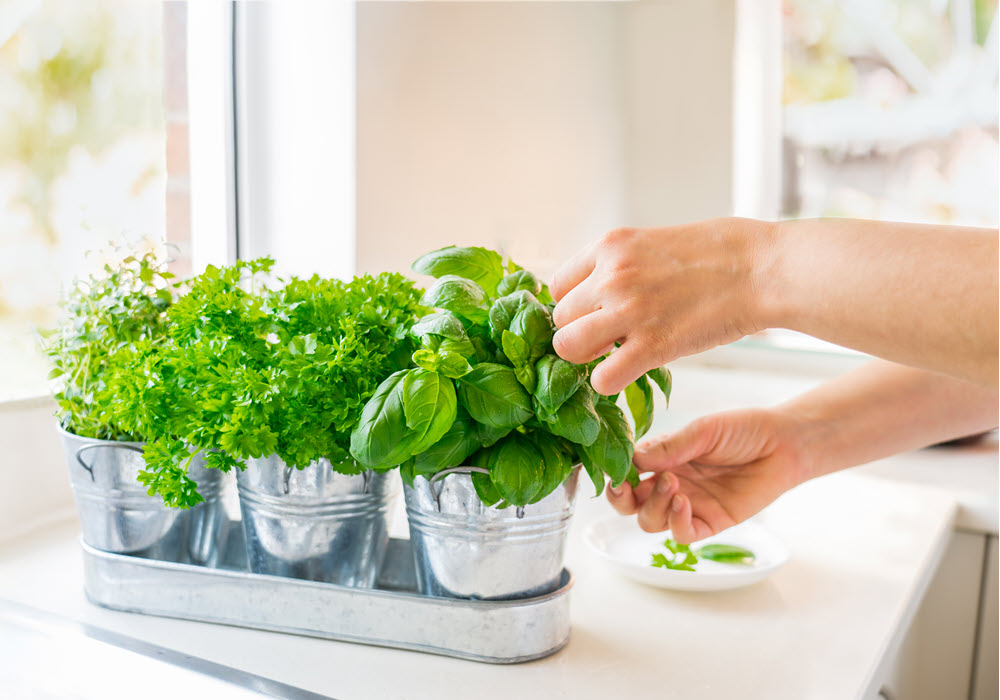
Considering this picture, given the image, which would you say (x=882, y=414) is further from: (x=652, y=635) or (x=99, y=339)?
(x=99, y=339)

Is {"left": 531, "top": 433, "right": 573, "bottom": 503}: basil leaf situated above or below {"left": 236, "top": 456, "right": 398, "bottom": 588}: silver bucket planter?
above

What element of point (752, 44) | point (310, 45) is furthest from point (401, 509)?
point (752, 44)

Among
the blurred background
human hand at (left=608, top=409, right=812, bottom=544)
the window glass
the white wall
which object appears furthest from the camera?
the window glass

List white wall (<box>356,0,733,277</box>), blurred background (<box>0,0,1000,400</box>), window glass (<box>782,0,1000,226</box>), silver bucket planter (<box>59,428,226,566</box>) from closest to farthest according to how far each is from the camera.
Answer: silver bucket planter (<box>59,428,226,566</box>) < blurred background (<box>0,0,1000,400</box>) < white wall (<box>356,0,733,277</box>) < window glass (<box>782,0,1000,226</box>)

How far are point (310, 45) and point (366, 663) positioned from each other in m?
0.93

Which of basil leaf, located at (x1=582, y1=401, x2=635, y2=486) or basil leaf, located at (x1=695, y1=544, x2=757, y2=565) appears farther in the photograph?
basil leaf, located at (x1=695, y1=544, x2=757, y2=565)

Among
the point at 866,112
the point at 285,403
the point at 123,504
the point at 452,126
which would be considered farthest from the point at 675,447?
the point at 866,112

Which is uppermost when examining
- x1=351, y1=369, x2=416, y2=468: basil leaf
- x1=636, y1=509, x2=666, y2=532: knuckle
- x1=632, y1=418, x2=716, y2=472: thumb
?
x1=351, y1=369, x2=416, y2=468: basil leaf

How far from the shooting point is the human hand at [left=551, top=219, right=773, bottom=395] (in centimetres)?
61

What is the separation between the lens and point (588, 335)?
610 mm

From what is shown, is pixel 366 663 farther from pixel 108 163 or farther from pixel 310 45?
pixel 310 45

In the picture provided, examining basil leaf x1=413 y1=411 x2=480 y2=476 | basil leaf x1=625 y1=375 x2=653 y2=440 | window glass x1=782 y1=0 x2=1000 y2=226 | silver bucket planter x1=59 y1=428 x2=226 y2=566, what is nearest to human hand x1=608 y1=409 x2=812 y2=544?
basil leaf x1=625 y1=375 x2=653 y2=440

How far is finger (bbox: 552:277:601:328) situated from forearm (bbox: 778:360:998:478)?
41cm

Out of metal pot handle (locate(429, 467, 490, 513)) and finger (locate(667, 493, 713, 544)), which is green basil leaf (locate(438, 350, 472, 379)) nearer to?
metal pot handle (locate(429, 467, 490, 513))
